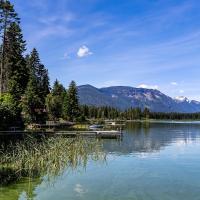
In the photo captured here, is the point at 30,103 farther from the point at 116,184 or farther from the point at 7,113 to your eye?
the point at 116,184

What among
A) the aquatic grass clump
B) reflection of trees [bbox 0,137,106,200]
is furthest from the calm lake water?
the aquatic grass clump

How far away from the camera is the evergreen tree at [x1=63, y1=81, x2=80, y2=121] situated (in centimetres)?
9668

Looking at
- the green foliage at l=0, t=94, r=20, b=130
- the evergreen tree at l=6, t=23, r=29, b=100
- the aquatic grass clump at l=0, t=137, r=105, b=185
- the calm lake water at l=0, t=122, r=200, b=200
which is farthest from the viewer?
the evergreen tree at l=6, t=23, r=29, b=100

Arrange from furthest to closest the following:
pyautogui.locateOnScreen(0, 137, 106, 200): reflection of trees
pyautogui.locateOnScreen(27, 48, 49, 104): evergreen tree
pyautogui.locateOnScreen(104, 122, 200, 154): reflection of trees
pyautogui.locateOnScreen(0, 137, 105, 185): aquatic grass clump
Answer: pyautogui.locateOnScreen(27, 48, 49, 104): evergreen tree < pyautogui.locateOnScreen(104, 122, 200, 154): reflection of trees < pyautogui.locateOnScreen(0, 137, 105, 185): aquatic grass clump < pyautogui.locateOnScreen(0, 137, 106, 200): reflection of trees

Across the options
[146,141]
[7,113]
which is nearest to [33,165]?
[7,113]

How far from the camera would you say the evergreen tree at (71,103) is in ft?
317

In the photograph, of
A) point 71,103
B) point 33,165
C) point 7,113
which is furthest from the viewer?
point 71,103

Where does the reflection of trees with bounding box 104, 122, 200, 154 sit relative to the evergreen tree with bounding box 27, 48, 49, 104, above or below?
below

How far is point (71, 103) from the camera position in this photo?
9644 centimetres

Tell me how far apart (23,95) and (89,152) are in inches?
1456

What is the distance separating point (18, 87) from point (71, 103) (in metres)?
31.3

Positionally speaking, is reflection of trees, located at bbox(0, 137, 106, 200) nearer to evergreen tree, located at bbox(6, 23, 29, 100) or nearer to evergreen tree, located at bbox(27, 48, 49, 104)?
evergreen tree, located at bbox(6, 23, 29, 100)

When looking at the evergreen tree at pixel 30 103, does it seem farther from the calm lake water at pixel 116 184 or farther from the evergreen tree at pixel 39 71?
the calm lake water at pixel 116 184

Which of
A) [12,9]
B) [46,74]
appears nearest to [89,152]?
[12,9]
